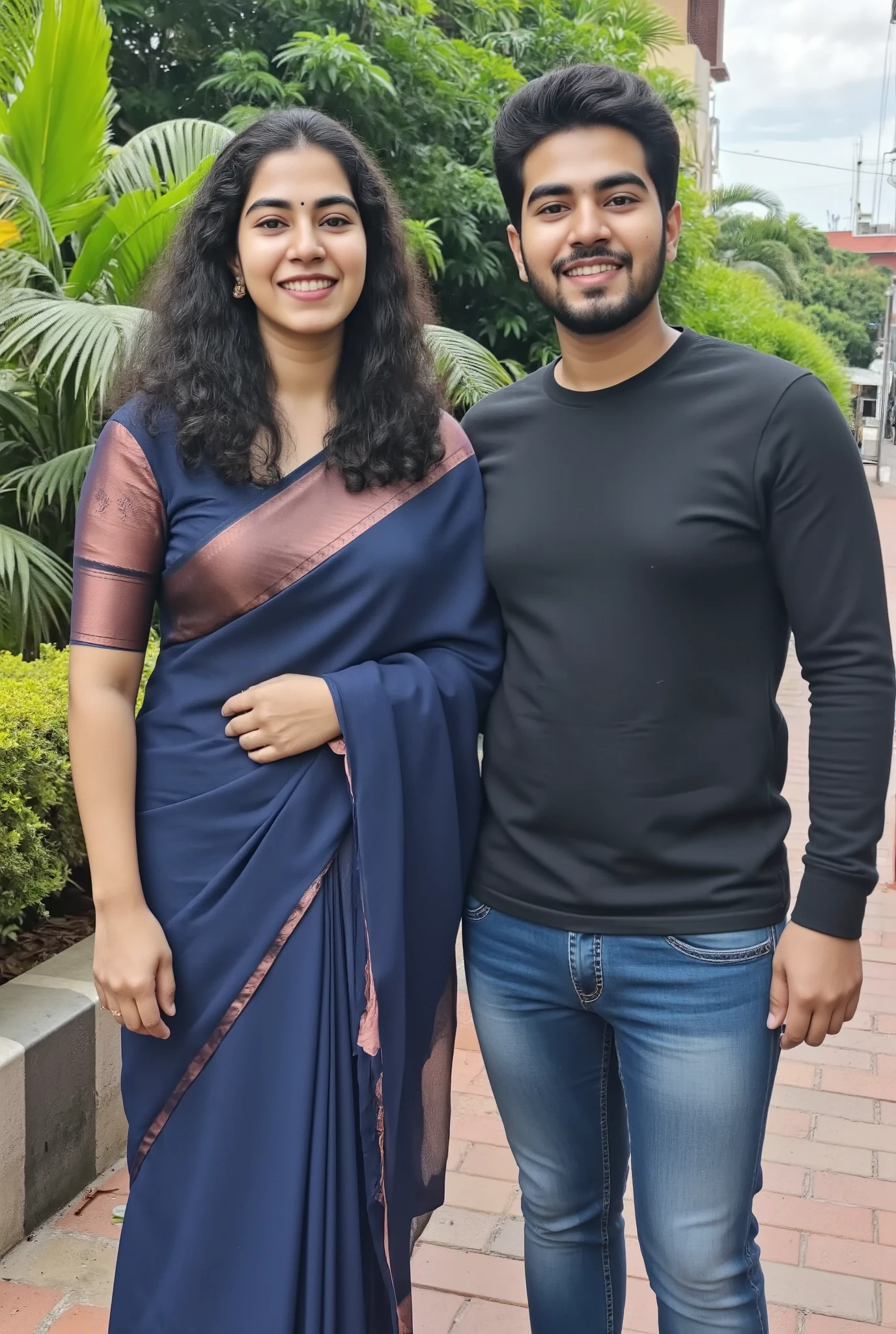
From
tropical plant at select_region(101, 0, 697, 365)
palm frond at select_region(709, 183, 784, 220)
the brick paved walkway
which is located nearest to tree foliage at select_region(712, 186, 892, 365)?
palm frond at select_region(709, 183, 784, 220)

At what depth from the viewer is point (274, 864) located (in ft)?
5.60

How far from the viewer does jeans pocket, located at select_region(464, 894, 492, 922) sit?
1805mm

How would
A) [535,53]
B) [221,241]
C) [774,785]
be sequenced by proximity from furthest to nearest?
1. [535,53]
2. [221,241]
3. [774,785]

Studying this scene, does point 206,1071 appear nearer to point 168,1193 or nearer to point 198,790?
point 168,1193

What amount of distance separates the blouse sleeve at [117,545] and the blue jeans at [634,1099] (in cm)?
64

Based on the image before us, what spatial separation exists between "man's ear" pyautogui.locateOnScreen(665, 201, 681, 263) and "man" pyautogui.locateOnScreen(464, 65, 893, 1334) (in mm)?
14

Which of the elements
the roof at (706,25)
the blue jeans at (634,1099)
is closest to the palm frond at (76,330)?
the blue jeans at (634,1099)

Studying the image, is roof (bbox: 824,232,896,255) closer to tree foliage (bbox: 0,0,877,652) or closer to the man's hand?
tree foliage (bbox: 0,0,877,652)

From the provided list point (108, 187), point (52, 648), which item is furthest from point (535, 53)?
point (52, 648)

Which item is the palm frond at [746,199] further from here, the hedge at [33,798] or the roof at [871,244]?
the roof at [871,244]

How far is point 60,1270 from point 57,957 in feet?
2.28

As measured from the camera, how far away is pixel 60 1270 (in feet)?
7.79

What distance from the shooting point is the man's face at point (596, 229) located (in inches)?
65.3

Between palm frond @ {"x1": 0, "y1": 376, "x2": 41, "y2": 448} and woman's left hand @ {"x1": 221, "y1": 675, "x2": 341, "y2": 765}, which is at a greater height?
palm frond @ {"x1": 0, "y1": 376, "x2": 41, "y2": 448}
